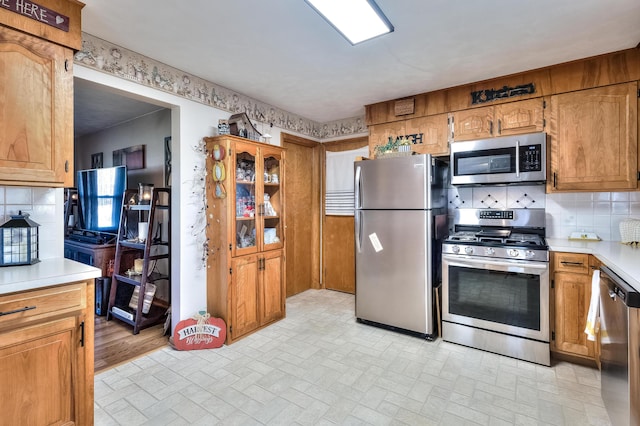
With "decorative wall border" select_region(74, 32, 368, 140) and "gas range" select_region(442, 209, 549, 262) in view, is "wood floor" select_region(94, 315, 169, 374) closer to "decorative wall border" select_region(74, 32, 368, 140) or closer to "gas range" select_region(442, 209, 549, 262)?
"decorative wall border" select_region(74, 32, 368, 140)

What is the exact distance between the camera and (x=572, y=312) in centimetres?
235

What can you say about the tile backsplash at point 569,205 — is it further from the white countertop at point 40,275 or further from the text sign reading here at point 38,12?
the text sign reading here at point 38,12

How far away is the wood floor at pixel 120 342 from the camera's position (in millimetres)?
2488

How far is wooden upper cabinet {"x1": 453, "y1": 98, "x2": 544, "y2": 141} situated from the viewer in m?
2.71

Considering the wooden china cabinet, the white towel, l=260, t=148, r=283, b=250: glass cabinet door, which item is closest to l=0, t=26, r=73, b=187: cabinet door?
the wooden china cabinet

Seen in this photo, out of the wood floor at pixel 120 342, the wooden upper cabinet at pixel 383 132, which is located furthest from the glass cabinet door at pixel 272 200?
the wood floor at pixel 120 342

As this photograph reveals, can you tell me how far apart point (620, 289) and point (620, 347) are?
11.9 inches

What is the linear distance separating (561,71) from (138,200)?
4.35 metres

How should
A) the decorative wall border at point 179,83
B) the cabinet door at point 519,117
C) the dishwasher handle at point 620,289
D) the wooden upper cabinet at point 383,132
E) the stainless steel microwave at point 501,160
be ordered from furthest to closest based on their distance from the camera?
the wooden upper cabinet at point 383,132 → the cabinet door at point 519,117 → the stainless steel microwave at point 501,160 → the decorative wall border at point 179,83 → the dishwasher handle at point 620,289

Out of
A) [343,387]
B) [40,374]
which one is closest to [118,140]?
[40,374]

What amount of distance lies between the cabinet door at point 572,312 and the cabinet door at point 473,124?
1.39 metres

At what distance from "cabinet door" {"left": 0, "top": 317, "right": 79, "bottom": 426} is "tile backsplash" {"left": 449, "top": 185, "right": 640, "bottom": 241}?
339cm

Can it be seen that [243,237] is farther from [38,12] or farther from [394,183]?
[38,12]

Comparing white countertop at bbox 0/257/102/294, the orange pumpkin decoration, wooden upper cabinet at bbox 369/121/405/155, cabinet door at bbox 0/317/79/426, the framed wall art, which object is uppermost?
wooden upper cabinet at bbox 369/121/405/155
